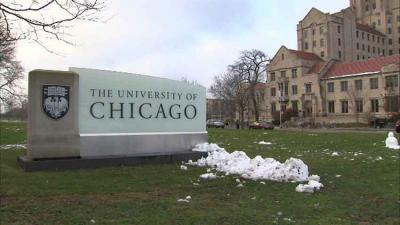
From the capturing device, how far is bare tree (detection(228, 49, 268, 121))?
306ft

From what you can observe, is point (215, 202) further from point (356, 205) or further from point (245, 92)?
point (245, 92)

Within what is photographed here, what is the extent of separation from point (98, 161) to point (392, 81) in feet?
237

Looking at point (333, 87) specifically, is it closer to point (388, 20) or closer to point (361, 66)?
point (361, 66)

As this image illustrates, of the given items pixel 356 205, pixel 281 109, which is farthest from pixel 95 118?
pixel 281 109

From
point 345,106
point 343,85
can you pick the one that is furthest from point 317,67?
point 345,106

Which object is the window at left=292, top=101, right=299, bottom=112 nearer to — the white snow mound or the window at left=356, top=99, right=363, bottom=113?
the window at left=356, top=99, right=363, bottom=113

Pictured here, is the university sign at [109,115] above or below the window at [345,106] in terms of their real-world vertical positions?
below

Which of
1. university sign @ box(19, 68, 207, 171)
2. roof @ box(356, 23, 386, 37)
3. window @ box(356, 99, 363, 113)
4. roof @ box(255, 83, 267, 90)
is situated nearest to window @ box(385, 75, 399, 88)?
window @ box(356, 99, 363, 113)

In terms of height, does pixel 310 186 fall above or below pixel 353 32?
below

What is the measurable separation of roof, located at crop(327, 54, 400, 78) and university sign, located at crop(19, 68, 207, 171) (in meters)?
68.6

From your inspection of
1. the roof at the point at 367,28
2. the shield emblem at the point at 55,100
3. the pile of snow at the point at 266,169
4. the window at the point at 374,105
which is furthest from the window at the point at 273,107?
the shield emblem at the point at 55,100

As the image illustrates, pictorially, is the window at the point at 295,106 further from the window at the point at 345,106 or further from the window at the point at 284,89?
the window at the point at 345,106

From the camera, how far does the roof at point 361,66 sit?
262 ft

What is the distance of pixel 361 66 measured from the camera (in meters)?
84.1
